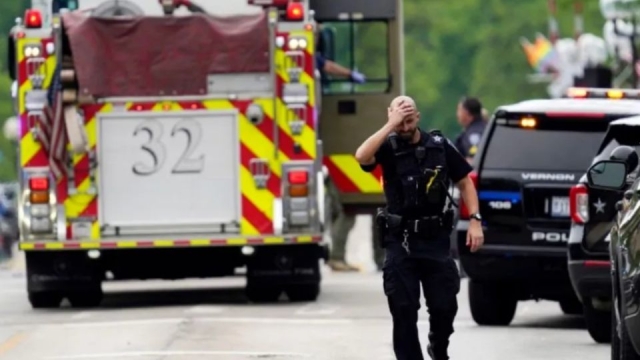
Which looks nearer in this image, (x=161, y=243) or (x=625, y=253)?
(x=625, y=253)

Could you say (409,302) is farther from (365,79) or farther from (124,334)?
(365,79)

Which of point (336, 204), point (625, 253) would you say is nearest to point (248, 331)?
point (625, 253)

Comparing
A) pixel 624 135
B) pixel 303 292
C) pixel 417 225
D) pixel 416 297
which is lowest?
pixel 303 292

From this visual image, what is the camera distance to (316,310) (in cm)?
1969

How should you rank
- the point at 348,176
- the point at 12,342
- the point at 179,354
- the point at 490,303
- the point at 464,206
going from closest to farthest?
1. the point at 179,354
2. the point at 12,342
3. the point at 464,206
4. the point at 490,303
5. the point at 348,176

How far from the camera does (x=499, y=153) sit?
692 inches

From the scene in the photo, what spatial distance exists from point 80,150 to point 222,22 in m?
1.69

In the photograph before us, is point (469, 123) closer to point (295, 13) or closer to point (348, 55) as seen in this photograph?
point (348, 55)

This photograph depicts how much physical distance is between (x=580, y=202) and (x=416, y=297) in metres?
2.90

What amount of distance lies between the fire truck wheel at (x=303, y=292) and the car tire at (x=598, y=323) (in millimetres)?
4899

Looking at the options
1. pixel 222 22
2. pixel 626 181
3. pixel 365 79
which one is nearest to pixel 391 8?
pixel 365 79

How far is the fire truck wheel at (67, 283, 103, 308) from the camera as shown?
2047cm

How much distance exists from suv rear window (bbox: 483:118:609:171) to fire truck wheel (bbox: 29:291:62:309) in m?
4.87

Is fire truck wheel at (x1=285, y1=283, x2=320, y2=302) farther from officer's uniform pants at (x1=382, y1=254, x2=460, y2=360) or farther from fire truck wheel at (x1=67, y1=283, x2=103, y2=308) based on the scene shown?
officer's uniform pants at (x1=382, y1=254, x2=460, y2=360)
